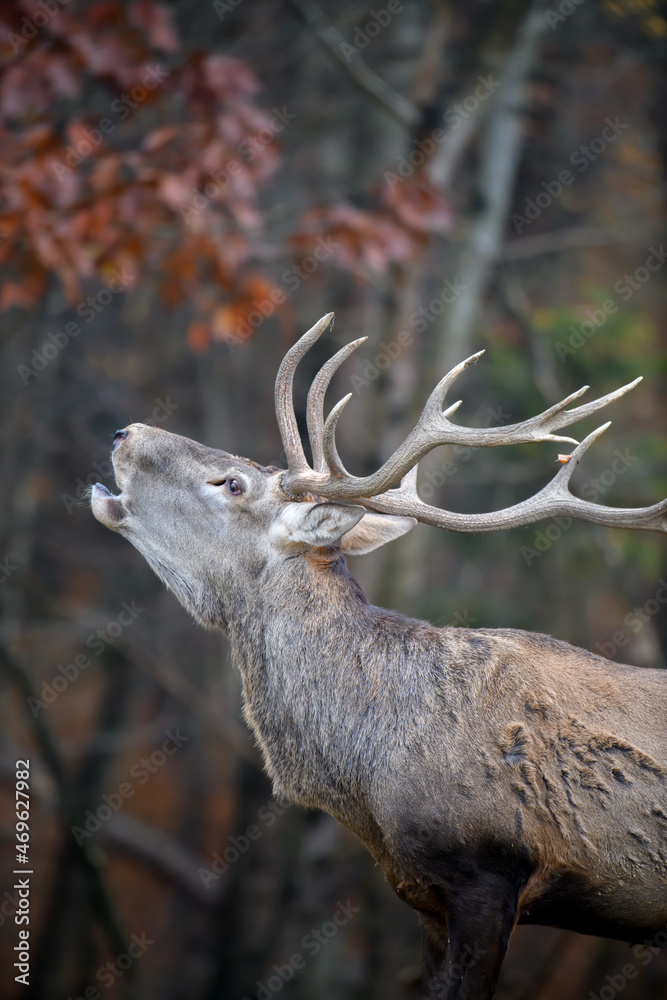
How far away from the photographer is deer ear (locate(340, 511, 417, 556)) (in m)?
4.40

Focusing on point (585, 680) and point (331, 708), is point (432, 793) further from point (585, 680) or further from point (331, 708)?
point (585, 680)

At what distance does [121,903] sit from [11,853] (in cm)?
161

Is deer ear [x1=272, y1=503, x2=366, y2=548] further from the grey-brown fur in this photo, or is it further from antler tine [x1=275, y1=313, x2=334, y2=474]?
antler tine [x1=275, y1=313, x2=334, y2=474]

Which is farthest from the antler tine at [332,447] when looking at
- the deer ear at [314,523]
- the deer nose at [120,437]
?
the deer nose at [120,437]

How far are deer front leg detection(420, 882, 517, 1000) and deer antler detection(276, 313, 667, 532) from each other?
4.72 feet

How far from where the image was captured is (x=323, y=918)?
8.86 metres

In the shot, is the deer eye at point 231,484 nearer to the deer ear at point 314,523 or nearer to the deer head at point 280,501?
the deer head at point 280,501

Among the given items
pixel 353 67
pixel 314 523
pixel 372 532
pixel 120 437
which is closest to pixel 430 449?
pixel 314 523

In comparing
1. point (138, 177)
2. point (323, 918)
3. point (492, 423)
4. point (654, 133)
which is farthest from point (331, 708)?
point (654, 133)

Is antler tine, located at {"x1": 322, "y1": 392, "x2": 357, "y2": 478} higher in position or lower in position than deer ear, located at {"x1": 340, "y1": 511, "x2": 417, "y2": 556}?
higher

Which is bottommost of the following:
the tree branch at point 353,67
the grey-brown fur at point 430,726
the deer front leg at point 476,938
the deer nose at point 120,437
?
the deer front leg at point 476,938

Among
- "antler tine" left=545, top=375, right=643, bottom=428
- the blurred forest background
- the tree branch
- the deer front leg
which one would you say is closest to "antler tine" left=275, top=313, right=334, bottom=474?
"antler tine" left=545, top=375, right=643, bottom=428

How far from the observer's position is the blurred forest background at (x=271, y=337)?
19.5 feet

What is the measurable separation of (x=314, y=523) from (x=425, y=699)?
2.80ft
